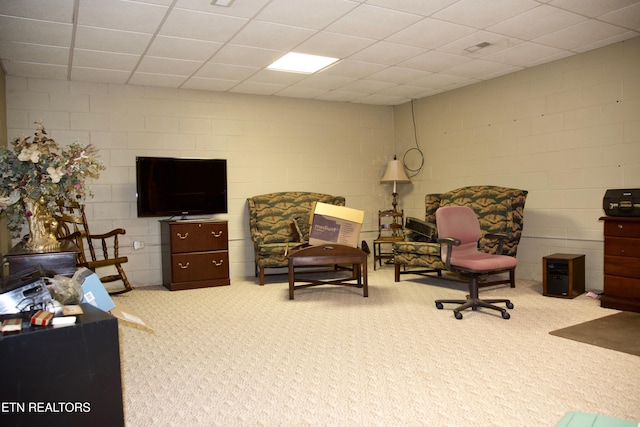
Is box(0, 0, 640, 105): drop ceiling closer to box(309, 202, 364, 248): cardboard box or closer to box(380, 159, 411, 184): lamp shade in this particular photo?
box(380, 159, 411, 184): lamp shade

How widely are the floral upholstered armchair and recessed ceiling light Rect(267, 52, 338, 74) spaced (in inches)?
86.9

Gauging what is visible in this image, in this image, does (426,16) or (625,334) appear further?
(426,16)

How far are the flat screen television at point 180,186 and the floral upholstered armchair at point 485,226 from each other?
92.9 inches

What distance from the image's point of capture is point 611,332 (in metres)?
3.56

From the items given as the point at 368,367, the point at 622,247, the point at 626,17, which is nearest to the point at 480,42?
the point at 626,17

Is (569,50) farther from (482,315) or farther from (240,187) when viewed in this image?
(240,187)

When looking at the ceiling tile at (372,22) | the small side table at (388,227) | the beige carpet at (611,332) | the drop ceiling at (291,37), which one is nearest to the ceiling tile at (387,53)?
the drop ceiling at (291,37)

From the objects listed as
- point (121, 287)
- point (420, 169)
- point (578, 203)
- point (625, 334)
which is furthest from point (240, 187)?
point (625, 334)

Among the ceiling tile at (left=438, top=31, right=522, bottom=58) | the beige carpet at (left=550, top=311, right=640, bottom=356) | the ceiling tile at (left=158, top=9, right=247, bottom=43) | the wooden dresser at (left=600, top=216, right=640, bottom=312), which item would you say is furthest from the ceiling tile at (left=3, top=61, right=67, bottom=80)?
the wooden dresser at (left=600, top=216, right=640, bottom=312)

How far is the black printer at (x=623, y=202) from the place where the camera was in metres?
4.19

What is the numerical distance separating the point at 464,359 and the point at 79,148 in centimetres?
297

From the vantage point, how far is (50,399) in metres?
1.16

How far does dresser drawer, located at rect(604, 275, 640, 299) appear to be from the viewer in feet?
13.7

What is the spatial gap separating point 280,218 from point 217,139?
1.32 metres
